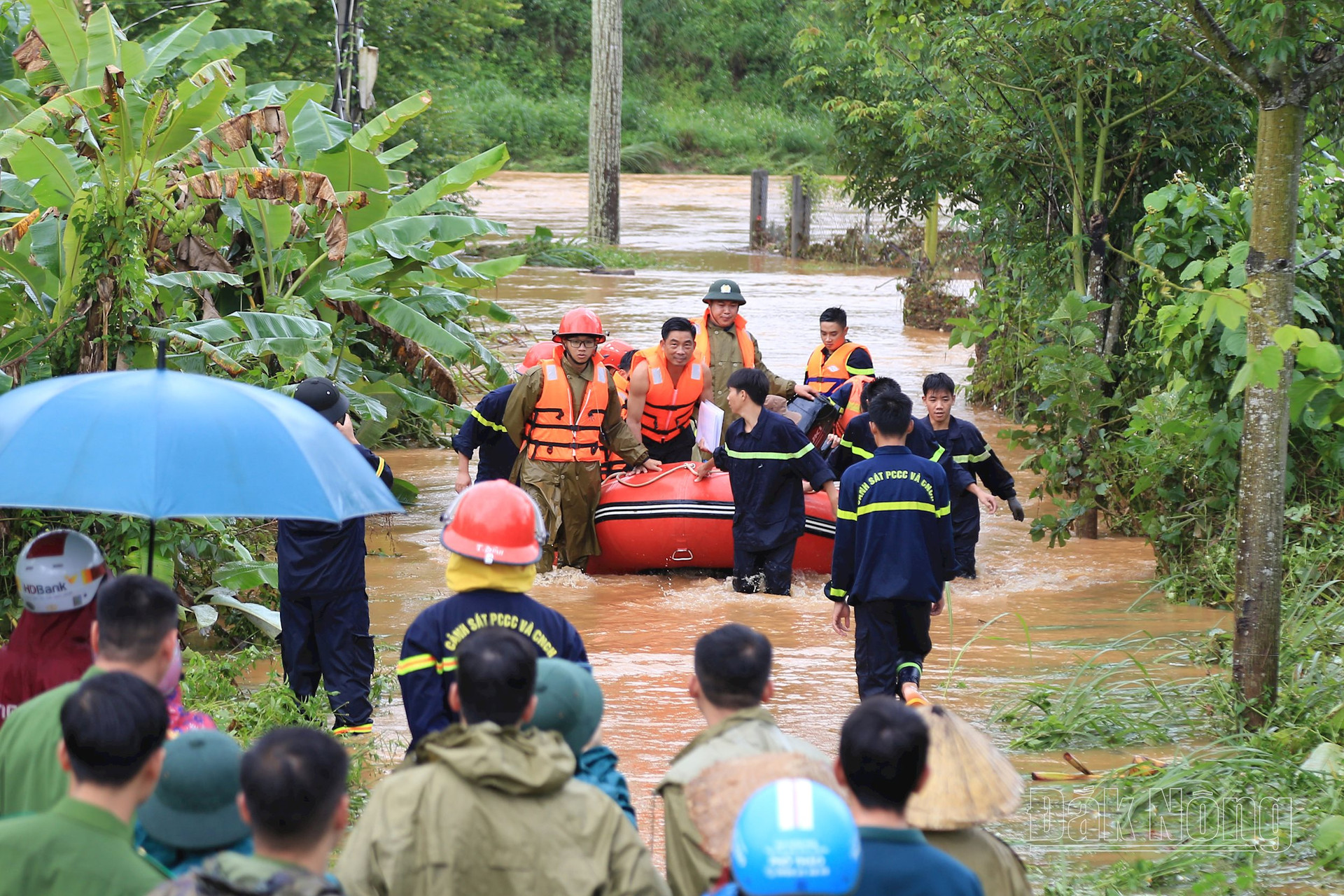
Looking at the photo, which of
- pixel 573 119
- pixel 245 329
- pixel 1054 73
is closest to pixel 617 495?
pixel 245 329

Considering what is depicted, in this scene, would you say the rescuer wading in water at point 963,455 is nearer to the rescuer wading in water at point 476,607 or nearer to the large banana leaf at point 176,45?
the rescuer wading in water at point 476,607

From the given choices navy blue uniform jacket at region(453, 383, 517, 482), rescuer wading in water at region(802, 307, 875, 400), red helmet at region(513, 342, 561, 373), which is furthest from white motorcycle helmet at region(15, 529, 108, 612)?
rescuer wading in water at region(802, 307, 875, 400)

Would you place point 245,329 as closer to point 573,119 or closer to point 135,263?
point 135,263

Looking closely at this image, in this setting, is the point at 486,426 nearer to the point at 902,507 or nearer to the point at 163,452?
the point at 902,507

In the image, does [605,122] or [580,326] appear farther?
[605,122]

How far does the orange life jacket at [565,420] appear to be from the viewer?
9172 mm

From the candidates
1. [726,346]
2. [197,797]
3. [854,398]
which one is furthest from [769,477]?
[197,797]

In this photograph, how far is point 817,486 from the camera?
8.53 meters

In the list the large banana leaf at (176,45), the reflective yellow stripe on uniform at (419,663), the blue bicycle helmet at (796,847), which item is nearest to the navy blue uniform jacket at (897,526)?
the reflective yellow stripe on uniform at (419,663)

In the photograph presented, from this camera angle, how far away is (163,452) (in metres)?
3.73

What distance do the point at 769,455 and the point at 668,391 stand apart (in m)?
1.67

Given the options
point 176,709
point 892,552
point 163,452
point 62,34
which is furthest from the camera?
point 62,34

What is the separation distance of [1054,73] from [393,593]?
19.1 ft

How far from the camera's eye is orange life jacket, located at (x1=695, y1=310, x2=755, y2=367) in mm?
10289
